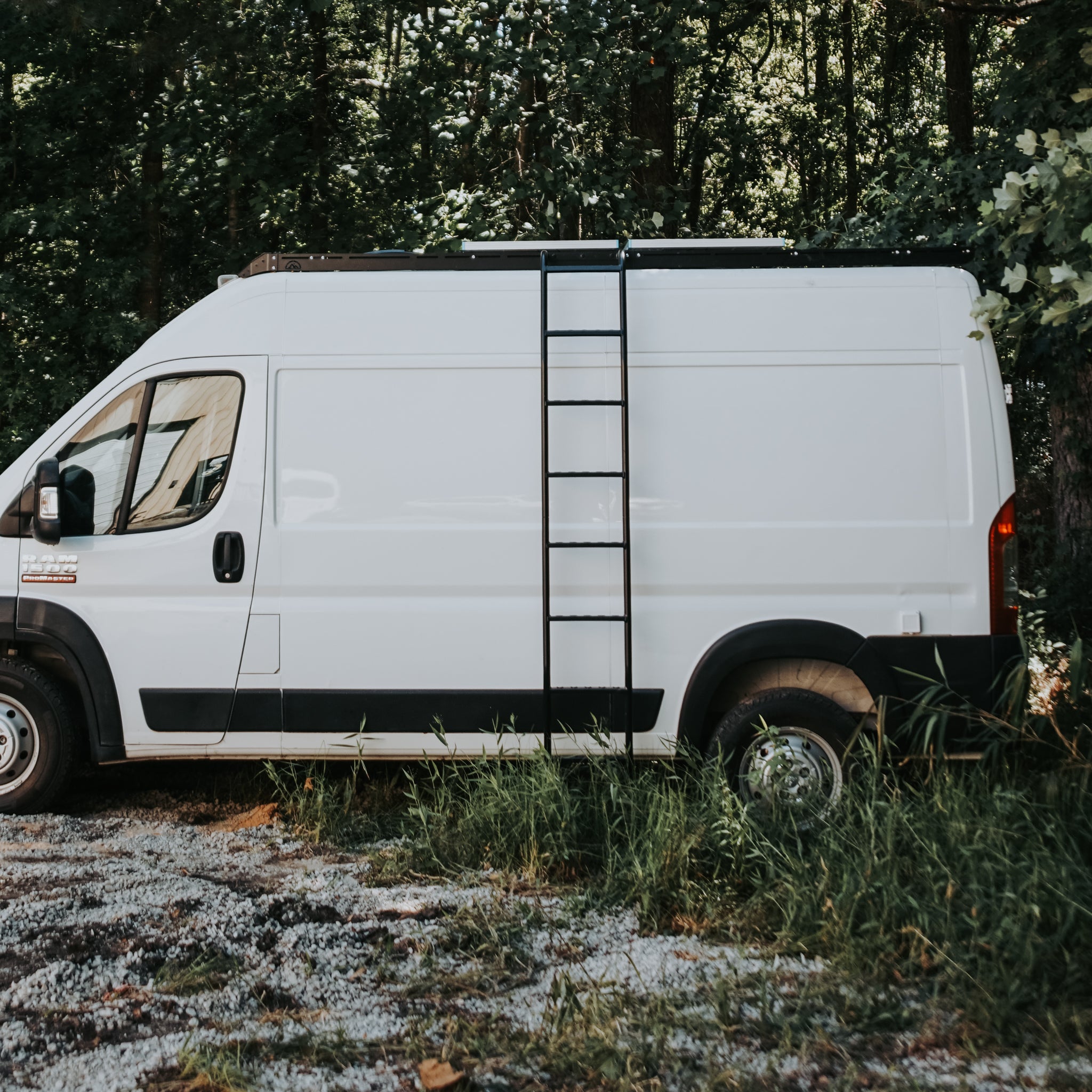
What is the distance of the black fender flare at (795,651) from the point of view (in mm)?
4863

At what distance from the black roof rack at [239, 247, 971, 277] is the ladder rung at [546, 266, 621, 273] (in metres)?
0.05

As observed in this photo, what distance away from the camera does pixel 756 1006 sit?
132 inches

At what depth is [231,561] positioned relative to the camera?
5.08m

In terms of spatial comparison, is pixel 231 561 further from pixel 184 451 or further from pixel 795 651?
pixel 795 651

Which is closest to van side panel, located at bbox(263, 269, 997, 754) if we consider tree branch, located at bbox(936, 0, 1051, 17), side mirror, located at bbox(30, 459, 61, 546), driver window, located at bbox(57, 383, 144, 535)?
driver window, located at bbox(57, 383, 144, 535)

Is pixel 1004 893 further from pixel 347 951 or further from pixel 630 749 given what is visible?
pixel 347 951

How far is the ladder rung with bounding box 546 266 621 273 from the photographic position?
508cm

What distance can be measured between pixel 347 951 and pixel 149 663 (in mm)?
1907

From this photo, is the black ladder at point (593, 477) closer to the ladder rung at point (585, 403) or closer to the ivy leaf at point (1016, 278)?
the ladder rung at point (585, 403)

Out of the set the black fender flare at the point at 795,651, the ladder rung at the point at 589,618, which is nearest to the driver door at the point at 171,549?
the ladder rung at the point at 589,618

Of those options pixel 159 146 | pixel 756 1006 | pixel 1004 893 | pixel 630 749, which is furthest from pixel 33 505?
pixel 159 146

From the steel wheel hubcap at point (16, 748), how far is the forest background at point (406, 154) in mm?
5112

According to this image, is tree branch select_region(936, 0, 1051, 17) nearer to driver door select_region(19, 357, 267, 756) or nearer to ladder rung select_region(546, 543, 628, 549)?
ladder rung select_region(546, 543, 628, 549)

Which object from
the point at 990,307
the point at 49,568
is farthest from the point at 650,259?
the point at 49,568
